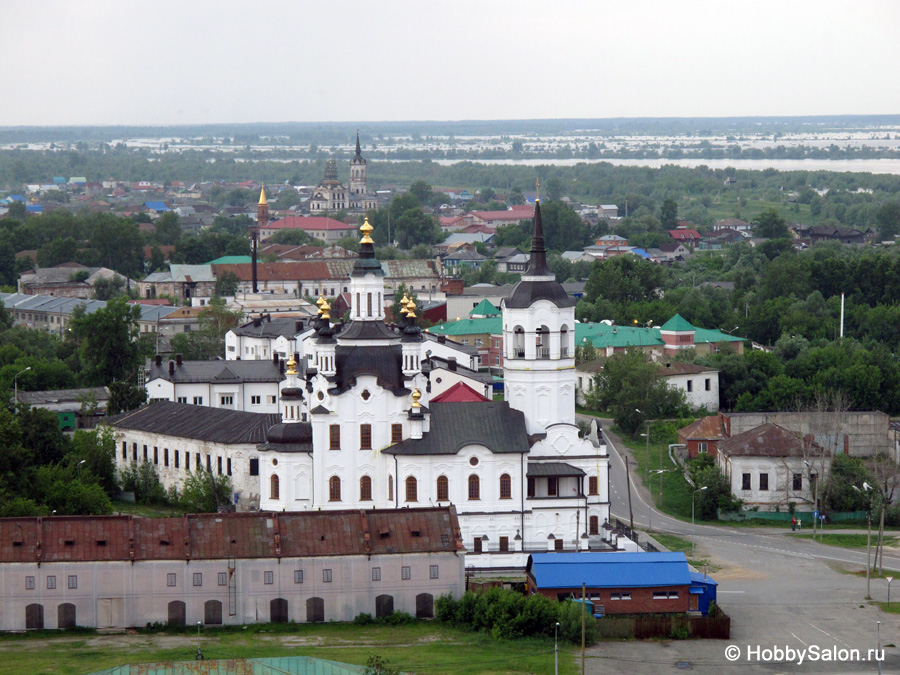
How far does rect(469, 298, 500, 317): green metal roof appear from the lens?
97.1 m

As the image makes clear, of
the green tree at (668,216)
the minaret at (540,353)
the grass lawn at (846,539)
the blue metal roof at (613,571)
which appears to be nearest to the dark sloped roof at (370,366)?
the minaret at (540,353)

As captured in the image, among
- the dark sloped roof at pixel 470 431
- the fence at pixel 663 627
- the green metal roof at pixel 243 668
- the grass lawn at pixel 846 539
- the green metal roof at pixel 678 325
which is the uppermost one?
the dark sloped roof at pixel 470 431

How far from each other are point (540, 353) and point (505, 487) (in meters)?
4.76

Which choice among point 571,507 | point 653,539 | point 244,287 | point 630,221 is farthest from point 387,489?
point 630,221

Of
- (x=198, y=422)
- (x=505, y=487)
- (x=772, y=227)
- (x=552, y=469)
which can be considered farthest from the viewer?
(x=772, y=227)

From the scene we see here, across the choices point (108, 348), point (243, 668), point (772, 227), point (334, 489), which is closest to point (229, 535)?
point (334, 489)

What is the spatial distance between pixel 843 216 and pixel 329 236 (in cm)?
6196

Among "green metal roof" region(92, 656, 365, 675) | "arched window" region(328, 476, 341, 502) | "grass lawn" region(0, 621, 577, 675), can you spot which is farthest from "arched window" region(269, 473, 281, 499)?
"green metal roof" region(92, 656, 365, 675)

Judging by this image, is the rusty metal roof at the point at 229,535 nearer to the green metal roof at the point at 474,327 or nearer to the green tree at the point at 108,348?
the green tree at the point at 108,348

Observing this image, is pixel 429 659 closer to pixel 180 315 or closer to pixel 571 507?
pixel 571 507

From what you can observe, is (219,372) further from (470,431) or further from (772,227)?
(772,227)

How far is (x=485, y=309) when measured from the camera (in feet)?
320

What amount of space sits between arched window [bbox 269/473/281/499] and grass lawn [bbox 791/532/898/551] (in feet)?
58.5

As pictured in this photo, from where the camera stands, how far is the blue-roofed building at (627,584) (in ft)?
143
